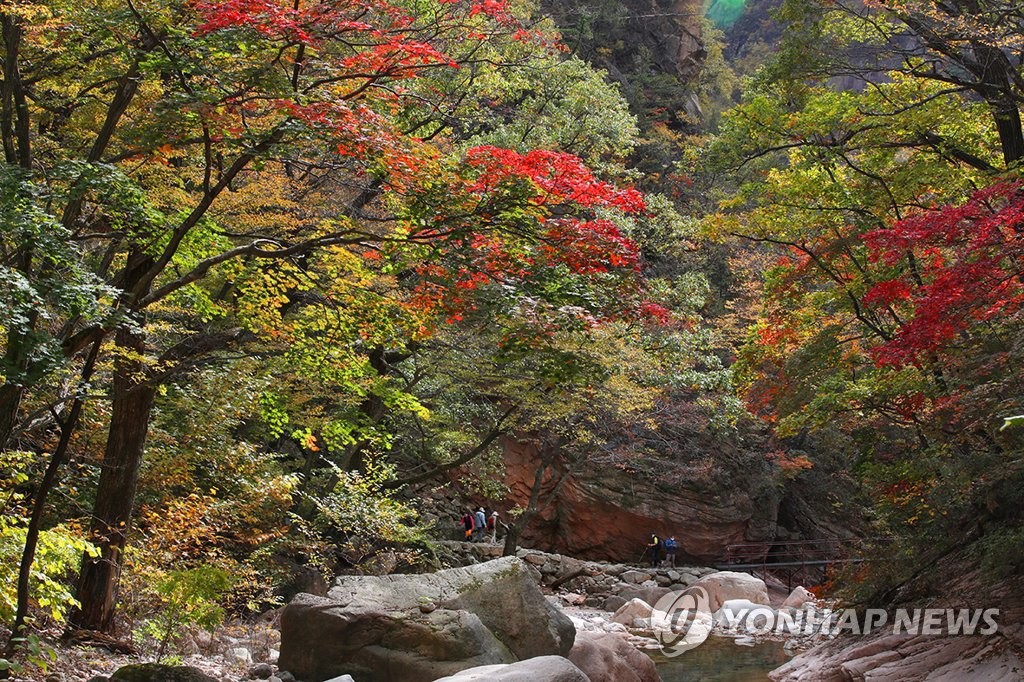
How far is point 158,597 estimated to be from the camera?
8445 mm

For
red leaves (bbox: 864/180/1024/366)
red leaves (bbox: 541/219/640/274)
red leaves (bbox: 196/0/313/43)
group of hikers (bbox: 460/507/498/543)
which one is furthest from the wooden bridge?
red leaves (bbox: 196/0/313/43)

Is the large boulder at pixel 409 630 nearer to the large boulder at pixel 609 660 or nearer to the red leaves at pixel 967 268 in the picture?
the large boulder at pixel 609 660

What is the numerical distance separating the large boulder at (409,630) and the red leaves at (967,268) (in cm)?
504

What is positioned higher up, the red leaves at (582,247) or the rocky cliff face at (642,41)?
the rocky cliff face at (642,41)

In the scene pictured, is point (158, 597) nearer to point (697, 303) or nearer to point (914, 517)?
point (914, 517)

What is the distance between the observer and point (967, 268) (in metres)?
7.65

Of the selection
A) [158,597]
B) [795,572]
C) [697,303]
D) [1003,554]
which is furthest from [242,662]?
[795,572]

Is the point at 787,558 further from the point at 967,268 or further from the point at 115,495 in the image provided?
the point at 115,495

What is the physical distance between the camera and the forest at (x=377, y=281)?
6223mm

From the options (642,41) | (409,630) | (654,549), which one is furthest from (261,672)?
(642,41)

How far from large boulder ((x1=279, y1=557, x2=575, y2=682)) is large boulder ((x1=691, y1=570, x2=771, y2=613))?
31.5ft

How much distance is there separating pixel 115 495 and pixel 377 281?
4.52m

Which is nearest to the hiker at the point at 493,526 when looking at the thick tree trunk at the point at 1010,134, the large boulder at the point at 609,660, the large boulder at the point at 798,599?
the large boulder at the point at 798,599

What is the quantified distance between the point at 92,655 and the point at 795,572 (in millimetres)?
20229
